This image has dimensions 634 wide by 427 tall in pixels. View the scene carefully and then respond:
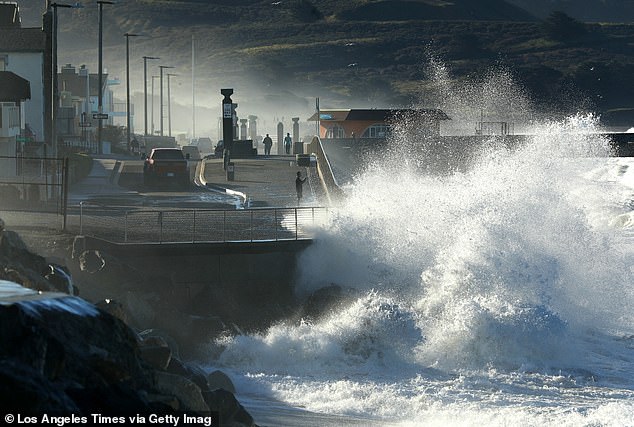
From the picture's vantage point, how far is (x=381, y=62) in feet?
552

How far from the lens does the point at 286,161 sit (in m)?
60.4

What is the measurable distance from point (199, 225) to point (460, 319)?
899cm

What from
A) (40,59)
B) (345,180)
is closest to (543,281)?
(345,180)

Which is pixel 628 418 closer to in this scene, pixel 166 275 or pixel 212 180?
pixel 166 275

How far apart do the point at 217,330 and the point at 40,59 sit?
3949 centimetres

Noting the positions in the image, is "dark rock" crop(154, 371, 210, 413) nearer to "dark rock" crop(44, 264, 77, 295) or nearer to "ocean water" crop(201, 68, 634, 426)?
"ocean water" crop(201, 68, 634, 426)

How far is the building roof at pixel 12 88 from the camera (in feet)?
165

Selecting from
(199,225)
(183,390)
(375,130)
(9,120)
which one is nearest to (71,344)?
(183,390)

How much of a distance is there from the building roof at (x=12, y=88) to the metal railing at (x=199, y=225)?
1536 centimetres

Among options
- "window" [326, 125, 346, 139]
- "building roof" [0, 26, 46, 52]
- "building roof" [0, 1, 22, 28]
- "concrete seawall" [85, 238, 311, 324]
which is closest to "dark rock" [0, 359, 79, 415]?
"concrete seawall" [85, 238, 311, 324]

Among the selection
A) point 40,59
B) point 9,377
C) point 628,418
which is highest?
point 40,59

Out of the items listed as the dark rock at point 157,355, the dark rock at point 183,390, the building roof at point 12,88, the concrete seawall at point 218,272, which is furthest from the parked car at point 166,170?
the dark rock at point 183,390

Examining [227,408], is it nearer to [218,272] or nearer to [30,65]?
[218,272]

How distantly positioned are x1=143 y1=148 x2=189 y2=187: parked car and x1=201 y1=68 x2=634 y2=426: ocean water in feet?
34.1
